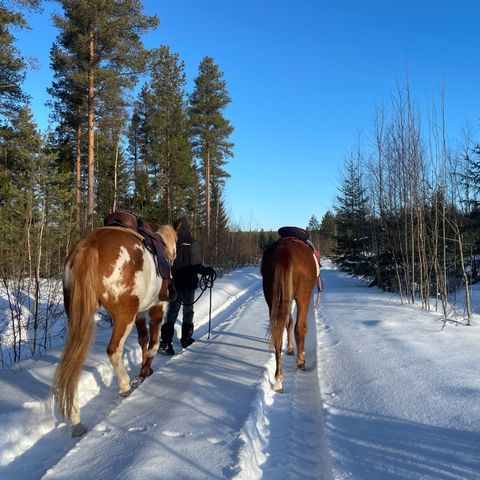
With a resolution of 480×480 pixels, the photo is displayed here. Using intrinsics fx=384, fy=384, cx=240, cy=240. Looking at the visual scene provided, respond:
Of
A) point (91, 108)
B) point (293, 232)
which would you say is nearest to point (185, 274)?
point (293, 232)

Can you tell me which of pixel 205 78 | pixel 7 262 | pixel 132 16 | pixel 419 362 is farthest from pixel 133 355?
pixel 205 78

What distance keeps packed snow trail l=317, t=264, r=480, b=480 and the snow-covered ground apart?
0.04 ft

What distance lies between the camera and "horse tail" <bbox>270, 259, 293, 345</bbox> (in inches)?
189

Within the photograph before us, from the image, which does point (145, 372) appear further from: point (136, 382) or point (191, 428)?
point (191, 428)

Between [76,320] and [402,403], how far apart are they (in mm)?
3172

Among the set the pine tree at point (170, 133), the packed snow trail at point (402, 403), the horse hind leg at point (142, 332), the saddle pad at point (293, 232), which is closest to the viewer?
the packed snow trail at point (402, 403)

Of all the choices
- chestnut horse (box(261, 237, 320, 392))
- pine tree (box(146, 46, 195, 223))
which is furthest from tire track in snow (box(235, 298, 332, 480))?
pine tree (box(146, 46, 195, 223))

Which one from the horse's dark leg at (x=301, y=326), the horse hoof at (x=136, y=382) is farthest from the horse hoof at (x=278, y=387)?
the horse hoof at (x=136, y=382)

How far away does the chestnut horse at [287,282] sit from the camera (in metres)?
4.86

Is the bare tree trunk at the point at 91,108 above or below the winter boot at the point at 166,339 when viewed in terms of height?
above

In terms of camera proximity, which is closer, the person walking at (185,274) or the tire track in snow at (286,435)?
the tire track in snow at (286,435)

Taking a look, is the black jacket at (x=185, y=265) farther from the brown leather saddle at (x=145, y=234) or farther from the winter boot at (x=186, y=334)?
the brown leather saddle at (x=145, y=234)

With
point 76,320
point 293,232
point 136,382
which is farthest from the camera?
point 293,232

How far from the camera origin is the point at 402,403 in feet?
12.1
